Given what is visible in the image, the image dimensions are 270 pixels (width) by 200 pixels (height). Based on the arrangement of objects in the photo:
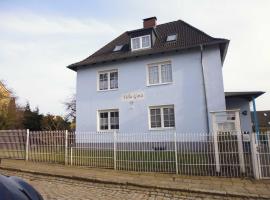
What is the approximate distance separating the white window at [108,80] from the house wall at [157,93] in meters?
→ 0.34

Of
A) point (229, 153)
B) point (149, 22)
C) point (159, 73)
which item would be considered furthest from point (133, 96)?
point (229, 153)

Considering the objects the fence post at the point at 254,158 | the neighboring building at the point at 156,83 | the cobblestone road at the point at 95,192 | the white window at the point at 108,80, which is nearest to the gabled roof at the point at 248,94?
the neighboring building at the point at 156,83

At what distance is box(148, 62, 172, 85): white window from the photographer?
16734 millimetres

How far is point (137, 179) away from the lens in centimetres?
809

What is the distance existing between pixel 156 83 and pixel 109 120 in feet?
13.8

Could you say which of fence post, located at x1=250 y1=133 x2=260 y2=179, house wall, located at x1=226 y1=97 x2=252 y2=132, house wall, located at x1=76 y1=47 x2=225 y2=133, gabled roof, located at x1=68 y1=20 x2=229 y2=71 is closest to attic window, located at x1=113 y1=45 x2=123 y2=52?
gabled roof, located at x1=68 y1=20 x2=229 y2=71

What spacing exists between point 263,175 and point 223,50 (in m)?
10.3

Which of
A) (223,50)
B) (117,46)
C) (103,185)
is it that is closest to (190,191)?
(103,185)

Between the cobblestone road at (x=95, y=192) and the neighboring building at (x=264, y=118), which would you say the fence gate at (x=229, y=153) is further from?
the neighboring building at (x=264, y=118)

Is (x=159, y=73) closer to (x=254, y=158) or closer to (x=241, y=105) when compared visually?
(x=241, y=105)

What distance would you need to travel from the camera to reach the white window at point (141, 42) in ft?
59.0

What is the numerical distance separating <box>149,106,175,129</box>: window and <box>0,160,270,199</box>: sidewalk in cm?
746

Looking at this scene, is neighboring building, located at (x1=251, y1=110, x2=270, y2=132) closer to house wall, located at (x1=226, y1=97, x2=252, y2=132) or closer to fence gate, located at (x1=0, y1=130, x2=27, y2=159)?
house wall, located at (x1=226, y1=97, x2=252, y2=132)

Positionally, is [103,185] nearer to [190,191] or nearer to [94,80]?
[190,191]
